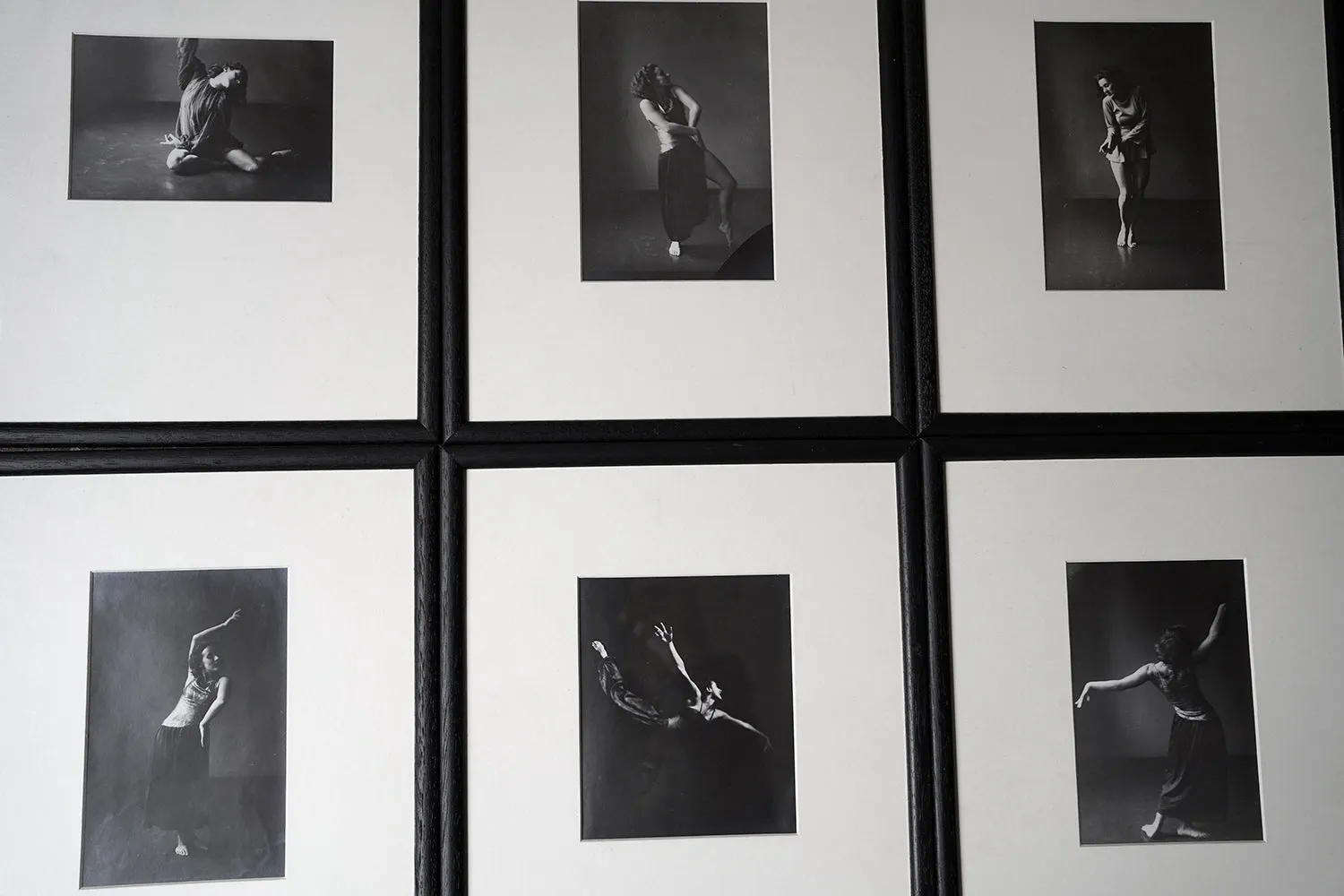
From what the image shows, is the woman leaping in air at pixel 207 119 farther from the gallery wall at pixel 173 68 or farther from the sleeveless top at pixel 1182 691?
the sleeveless top at pixel 1182 691

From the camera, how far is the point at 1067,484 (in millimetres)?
901

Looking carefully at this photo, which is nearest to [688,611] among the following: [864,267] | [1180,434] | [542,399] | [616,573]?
[616,573]

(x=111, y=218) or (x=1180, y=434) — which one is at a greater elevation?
(x=111, y=218)

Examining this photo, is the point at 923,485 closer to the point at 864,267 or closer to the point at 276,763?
the point at 864,267

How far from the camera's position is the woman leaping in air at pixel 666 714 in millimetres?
862

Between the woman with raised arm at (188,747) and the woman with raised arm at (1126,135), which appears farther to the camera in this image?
the woman with raised arm at (1126,135)

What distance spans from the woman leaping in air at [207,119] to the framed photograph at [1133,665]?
69 cm

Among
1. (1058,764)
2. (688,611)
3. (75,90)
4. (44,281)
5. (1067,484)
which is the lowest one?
(1058,764)

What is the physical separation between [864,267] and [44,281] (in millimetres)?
734

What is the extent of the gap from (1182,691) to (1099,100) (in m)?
0.56

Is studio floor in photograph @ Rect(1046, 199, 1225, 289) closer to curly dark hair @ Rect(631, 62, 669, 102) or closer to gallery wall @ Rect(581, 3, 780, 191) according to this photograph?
gallery wall @ Rect(581, 3, 780, 191)

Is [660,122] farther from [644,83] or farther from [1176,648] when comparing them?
[1176,648]

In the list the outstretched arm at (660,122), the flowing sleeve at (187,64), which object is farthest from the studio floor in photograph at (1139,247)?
the flowing sleeve at (187,64)

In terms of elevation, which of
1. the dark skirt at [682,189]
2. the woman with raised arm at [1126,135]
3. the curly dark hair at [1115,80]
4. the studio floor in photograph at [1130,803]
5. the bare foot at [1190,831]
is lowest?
the bare foot at [1190,831]
